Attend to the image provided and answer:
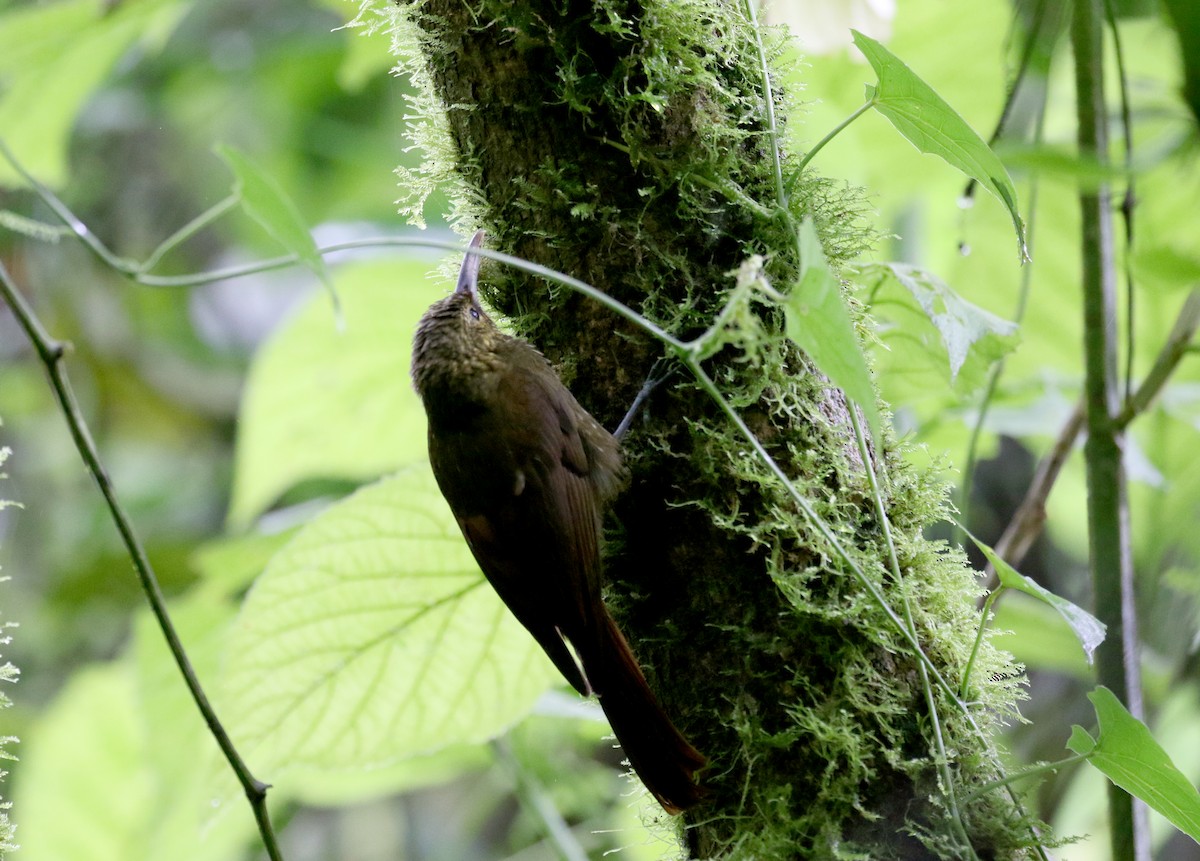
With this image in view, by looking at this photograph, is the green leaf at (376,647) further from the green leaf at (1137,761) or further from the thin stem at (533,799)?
the green leaf at (1137,761)

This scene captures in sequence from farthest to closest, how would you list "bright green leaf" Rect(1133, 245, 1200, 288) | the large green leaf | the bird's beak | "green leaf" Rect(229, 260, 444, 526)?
the large green leaf
"green leaf" Rect(229, 260, 444, 526)
the bird's beak
"bright green leaf" Rect(1133, 245, 1200, 288)

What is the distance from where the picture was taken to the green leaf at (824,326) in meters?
0.85

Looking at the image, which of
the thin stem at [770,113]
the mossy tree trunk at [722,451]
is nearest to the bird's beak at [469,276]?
the mossy tree trunk at [722,451]

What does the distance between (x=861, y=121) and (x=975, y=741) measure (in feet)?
4.60

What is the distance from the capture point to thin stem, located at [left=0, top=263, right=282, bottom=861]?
3.37ft

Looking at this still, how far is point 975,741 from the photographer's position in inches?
45.1

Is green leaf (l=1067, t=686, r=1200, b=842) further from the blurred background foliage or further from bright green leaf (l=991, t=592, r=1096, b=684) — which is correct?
bright green leaf (l=991, t=592, r=1096, b=684)

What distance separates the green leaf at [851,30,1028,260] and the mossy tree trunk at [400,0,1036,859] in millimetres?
174

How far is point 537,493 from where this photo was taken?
60.1 inches

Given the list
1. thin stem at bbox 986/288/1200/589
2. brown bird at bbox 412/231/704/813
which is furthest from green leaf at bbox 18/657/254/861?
thin stem at bbox 986/288/1200/589

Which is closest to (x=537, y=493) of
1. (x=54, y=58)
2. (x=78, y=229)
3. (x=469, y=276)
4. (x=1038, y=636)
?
(x=469, y=276)

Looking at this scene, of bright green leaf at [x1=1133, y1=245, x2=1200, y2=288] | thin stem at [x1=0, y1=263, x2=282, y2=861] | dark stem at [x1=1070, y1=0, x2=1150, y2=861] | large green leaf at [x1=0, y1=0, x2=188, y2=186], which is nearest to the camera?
bright green leaf at [x1=1133, y1=245, x2=1200, y2=288]

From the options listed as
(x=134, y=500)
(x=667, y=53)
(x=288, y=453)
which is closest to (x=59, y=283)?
(x=134, y=500)

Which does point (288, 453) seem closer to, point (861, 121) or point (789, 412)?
point (789, 412)
